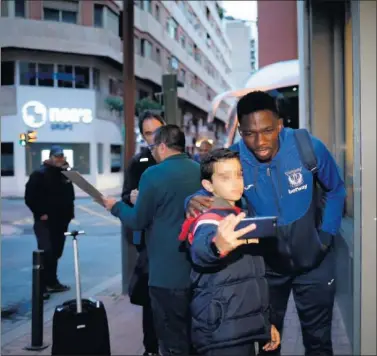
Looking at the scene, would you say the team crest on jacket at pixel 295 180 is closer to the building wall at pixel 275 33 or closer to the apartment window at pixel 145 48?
the building wall at pixel 275 33

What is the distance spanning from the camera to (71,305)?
15.7 ft

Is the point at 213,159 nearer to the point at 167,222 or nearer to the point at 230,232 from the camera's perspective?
the point at 230,232

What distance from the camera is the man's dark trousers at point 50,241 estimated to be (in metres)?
8.09

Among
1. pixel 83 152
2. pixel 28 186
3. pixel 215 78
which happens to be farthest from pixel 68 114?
pixel 215 78

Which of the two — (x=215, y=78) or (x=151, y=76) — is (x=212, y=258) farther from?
(x=215, y=78)

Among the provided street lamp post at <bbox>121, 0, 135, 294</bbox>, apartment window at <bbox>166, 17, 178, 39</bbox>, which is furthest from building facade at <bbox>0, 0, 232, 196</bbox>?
street lamp post at <bbox>121, 0, 135, 294</bbox>

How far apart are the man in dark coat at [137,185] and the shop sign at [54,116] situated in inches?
1245

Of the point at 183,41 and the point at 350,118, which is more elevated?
the point at 183,41

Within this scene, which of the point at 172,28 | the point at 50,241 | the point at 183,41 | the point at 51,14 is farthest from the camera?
the point at 183,41

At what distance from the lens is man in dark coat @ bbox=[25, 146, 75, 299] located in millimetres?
8016

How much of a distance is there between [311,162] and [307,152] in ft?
0.19

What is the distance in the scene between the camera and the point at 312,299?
3354 mm

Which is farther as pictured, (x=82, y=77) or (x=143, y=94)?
(x=143, y=94)

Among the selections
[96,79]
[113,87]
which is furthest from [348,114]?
[113,87]
